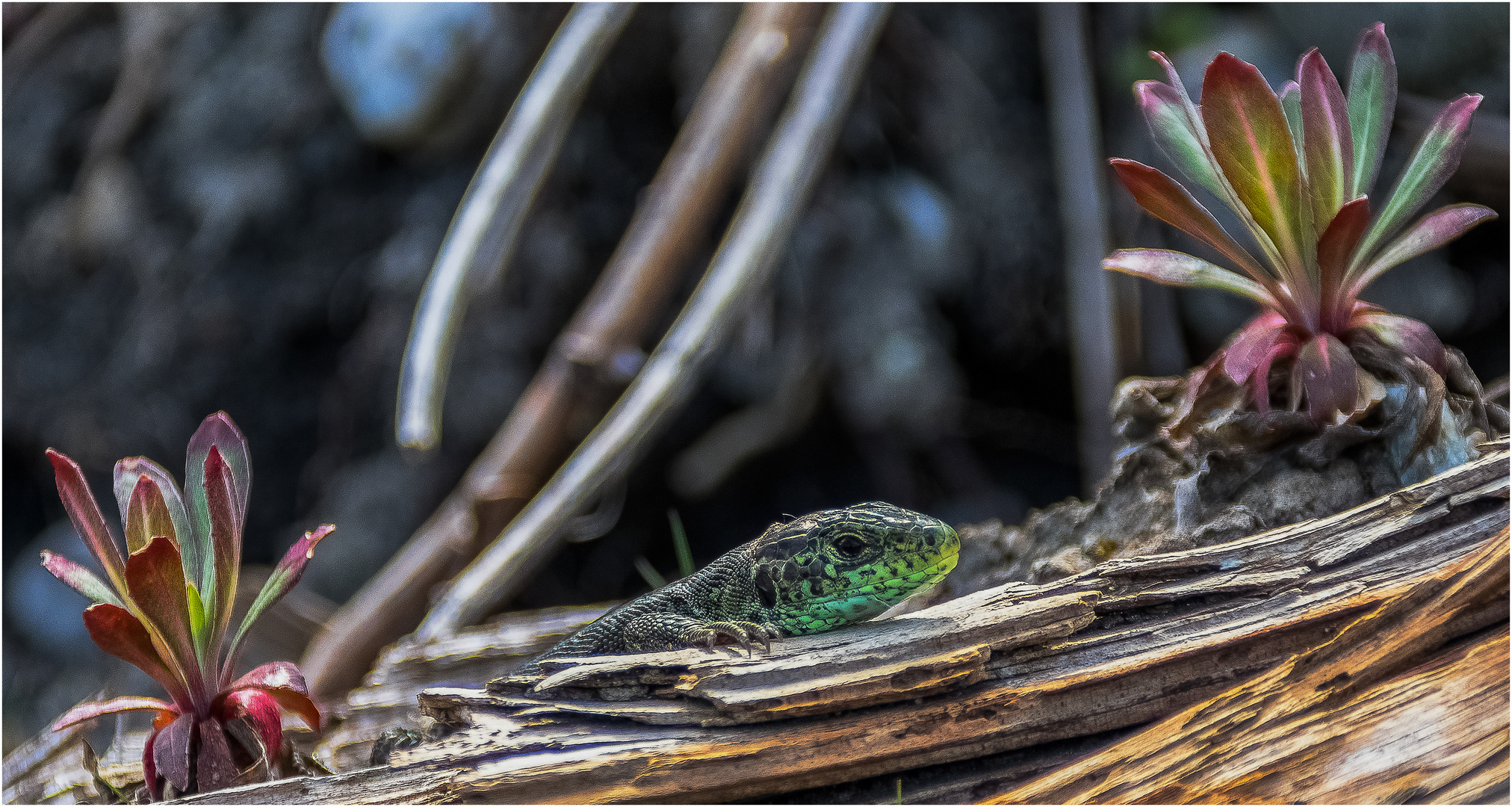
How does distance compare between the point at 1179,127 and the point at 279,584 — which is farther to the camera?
the point at 1179,127

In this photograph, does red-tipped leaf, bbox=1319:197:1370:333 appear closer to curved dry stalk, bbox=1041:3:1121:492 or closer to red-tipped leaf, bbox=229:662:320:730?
red-tipped leaf, bbox=229:662:320:730

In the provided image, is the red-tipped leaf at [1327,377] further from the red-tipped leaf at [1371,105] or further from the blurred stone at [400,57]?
the blurred stone at [400,57]

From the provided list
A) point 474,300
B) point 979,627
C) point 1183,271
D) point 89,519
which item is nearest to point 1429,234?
point 1183,271

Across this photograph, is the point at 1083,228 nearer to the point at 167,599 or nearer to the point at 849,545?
the point at 849,545

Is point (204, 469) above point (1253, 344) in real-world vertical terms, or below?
above

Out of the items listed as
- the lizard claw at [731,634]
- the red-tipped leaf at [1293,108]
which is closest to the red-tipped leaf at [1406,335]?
the red-tipped leaf at [1293,108]

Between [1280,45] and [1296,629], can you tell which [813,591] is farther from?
[1280,45]

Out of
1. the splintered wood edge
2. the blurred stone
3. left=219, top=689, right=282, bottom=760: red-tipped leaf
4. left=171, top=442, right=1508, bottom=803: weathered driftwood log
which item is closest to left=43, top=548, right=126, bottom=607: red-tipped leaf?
left=219, top=689, right=282, bottom=760: red-tipped leaf
